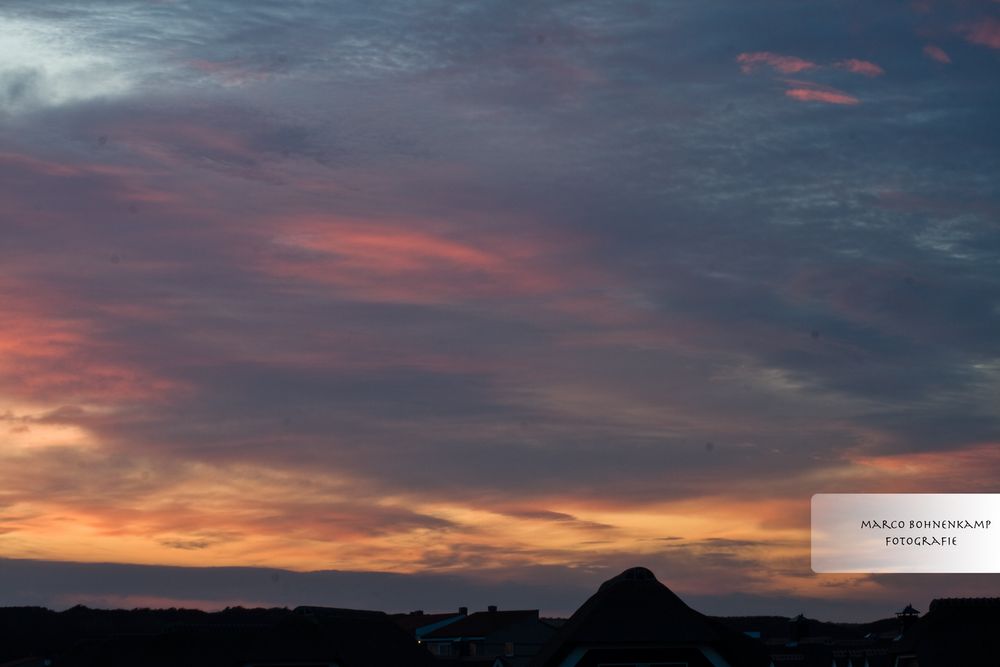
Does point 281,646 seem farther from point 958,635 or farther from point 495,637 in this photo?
point 495,637

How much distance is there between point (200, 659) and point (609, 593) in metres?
35.6

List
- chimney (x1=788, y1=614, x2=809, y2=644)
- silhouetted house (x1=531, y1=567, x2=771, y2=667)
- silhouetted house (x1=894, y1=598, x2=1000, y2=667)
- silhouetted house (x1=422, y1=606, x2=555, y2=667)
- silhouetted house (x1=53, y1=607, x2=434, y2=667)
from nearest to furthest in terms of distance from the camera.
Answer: silhouetted house (x1=531, y1=567, x2=771, y2=667) → silhouetted house (x1=894, y1=598, x2=1000, y2=667) → silhouetted house (x1=53, y1=607, x2=434, y2=667) → chimney (x1=788, y1=614, x2=809, y2=644) → silhouetted house (x1=422, y1=606, x2=555, y2=667)

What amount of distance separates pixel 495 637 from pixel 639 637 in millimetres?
75025

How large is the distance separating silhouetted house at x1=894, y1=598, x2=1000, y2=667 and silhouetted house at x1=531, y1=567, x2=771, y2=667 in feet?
38.5

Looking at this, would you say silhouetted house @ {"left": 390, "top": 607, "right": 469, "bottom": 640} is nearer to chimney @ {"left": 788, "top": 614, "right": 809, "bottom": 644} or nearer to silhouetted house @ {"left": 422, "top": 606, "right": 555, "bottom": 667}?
silhouetted house @ {"left": 422, "top": 606, "right": 555, "bottom": 667}

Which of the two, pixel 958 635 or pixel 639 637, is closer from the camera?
pixel 639 637

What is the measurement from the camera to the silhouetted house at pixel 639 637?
154 feet

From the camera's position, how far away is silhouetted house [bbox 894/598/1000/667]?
177ft

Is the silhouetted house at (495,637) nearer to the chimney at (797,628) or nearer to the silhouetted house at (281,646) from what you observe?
the chimney at (797,628)

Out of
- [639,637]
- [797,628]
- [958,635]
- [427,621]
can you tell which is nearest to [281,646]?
[639,637]

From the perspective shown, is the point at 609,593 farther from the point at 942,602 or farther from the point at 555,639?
the point at 942,602

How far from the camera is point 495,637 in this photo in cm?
11962

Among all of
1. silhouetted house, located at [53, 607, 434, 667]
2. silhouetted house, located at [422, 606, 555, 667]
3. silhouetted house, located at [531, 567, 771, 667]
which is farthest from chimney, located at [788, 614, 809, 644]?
silhouetted house, located at [531, 567, 771, 667]

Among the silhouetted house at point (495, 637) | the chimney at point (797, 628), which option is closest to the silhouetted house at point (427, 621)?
the silhouetted house at point (495, 637)
